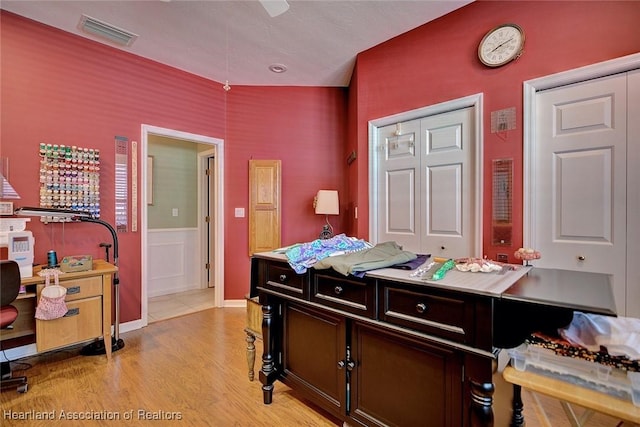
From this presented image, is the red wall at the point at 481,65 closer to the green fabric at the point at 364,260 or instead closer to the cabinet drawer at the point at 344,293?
the green fabric at the point at 364,260

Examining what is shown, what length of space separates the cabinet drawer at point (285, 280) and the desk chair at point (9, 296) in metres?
1.61

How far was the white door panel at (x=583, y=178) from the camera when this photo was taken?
6.06 feet

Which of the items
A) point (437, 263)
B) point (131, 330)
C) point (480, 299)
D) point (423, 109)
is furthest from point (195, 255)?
point (480, 299)

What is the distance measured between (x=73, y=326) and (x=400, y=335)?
2.54m

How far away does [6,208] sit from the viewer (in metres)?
2.41

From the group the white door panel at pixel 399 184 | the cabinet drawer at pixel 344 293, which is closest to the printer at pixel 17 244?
the cabinet drawer at pixel 344 293

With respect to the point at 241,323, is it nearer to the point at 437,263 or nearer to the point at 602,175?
the point at 437,263

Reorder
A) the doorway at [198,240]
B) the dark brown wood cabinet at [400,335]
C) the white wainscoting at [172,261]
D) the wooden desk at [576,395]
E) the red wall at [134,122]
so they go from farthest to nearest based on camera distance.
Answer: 1. the white wainscoting at [172,261]
2. the doorway at [198,240]
3. the red wall at [134,122]
4. the dark brown wood cabinet at [400,335]
5. the wooden desk at [576,395]

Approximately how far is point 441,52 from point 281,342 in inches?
102

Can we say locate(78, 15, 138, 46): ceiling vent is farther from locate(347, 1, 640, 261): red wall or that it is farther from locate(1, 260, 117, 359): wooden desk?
locate(347, 1, 640, 261): red wall

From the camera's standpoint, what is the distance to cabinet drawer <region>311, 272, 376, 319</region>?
1.33 metres

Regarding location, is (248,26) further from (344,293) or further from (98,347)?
(98,347)

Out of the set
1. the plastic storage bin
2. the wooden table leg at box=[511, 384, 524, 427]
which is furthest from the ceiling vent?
the wooden table leg at box=[511, 384, 524, 427]

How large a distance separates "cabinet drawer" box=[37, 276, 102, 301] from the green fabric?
2.06 meters
